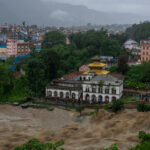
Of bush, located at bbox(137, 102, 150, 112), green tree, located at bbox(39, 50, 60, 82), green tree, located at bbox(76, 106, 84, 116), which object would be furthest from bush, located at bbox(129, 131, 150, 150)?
green tree, located at bbox(39, 50, 60, 82)

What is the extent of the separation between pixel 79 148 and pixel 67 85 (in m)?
17.8

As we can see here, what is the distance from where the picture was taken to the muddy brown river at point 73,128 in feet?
76.4

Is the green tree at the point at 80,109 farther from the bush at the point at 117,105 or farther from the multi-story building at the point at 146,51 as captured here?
the multi-story building at the point at 146,51

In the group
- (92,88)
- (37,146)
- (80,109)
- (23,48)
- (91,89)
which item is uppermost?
(23,48)

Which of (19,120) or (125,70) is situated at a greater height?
(125,70)

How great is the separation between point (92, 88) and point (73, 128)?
8.74 meters

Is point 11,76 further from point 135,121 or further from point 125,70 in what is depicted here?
point 135,121

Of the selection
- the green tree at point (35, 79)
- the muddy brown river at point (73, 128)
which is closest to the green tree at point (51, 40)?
the green tree at point (35, 79)

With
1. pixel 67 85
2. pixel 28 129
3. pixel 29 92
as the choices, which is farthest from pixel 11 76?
pixel 28 129

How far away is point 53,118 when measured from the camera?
105 ft

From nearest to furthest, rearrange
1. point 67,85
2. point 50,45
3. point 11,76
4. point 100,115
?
point 100,115, point 67,85, point 11,76, point 50,45

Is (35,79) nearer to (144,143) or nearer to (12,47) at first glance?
(144,143)

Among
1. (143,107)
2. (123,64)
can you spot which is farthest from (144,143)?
(123,64)

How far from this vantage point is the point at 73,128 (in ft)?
92.7
